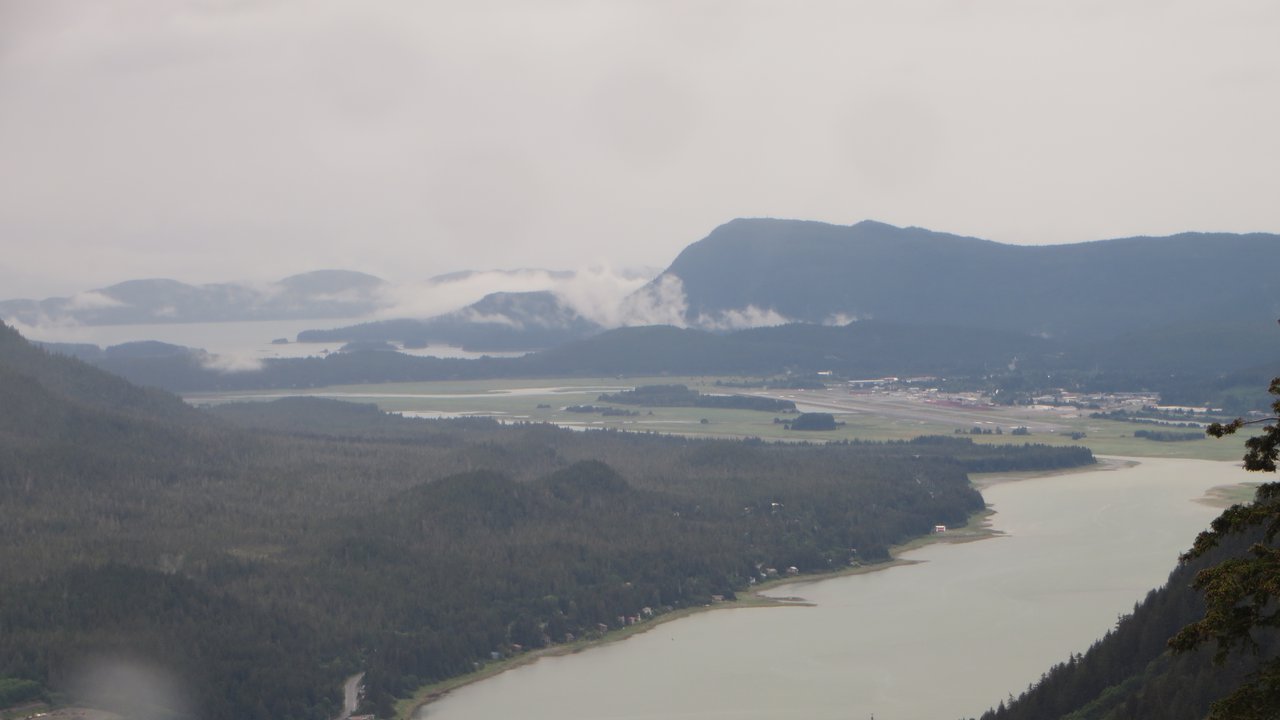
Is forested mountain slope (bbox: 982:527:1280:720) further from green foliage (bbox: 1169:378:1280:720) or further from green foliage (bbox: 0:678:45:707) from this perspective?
green foliage (bbox: 0:678:45:707)

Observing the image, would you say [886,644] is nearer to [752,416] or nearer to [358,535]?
[358,535]

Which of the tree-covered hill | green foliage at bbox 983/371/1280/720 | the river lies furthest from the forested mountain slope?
the tree-covered hill

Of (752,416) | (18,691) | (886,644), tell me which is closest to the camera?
(18,691)

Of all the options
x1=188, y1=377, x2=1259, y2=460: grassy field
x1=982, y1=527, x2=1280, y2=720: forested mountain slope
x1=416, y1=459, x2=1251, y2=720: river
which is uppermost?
x1=188, y1=377, x2=1259, y2=460: grassy field

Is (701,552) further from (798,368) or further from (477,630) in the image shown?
(798,368)

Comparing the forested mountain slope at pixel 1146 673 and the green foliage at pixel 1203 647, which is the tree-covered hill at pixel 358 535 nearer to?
the forested mountain slope at pixel 1146 673

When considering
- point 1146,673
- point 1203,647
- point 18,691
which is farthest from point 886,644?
point 18,691

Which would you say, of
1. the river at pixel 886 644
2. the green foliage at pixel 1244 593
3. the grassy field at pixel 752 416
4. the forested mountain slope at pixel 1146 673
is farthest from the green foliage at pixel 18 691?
the grassy field at pixel 752 416
